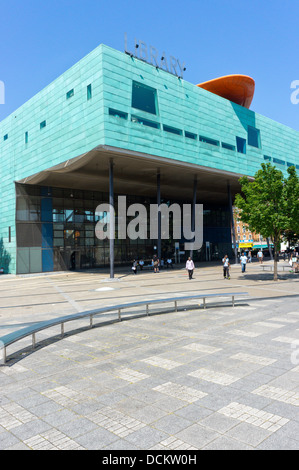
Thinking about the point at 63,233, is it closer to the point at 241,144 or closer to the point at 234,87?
the point at 241,144

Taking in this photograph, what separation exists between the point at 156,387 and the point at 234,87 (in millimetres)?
43535

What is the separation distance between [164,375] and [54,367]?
7.34 feet

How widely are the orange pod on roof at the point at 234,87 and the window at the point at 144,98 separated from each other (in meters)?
14.7

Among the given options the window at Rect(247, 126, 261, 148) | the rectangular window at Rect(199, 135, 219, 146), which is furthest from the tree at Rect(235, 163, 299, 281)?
the window at Rect(247, 126, 261, 148)

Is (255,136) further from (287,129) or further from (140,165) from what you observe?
(140,165)

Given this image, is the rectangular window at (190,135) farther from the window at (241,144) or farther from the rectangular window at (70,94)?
the rectangular window at (70,94)

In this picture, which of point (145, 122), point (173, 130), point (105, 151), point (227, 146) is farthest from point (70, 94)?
point (227, 146)

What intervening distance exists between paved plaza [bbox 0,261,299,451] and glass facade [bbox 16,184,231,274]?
94.7ft

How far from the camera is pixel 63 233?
131 ft

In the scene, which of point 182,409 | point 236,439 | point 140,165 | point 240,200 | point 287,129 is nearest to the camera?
point 236,439

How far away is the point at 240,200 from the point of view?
941 inches

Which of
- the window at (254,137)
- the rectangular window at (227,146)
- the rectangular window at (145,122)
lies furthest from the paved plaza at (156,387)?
the window at (254,137)

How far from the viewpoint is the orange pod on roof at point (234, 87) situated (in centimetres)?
4141
